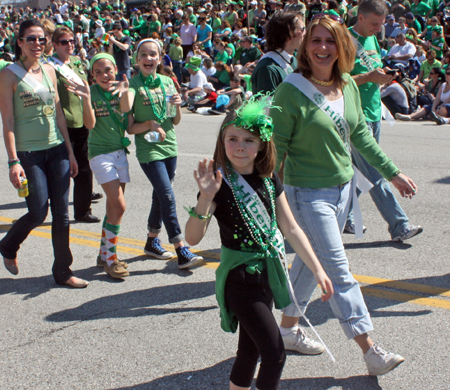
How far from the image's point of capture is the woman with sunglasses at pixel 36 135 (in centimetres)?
415

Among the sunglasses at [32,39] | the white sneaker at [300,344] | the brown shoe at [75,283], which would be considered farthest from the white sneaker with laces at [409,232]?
the sunglasses at [32,39]

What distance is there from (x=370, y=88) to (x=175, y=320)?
277 centimetres

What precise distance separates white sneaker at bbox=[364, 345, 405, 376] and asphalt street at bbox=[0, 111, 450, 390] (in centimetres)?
9

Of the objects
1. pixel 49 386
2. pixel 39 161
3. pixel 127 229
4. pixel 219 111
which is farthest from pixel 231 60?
pixel 49 386

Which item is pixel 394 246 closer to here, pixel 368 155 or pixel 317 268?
pixel 368 155

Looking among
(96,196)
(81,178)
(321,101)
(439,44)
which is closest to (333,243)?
(321,101)

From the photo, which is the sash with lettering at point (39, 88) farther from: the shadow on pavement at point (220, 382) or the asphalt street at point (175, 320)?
the shadow on pavement at point (220, 382)

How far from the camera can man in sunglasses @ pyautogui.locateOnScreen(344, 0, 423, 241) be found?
479cm

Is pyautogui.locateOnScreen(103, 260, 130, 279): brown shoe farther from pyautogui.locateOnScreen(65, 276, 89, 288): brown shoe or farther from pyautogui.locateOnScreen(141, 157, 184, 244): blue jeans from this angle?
pyautogui.locateOnScreen(141, 157, 184, 244): blue jeans

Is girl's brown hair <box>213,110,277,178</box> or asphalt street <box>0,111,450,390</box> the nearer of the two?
girl's brown hair <box>213,110,277,178</box>

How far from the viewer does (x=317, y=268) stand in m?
2.71

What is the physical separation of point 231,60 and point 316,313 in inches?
634

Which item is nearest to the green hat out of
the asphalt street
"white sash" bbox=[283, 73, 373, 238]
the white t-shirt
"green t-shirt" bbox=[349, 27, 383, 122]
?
the white t-shirt

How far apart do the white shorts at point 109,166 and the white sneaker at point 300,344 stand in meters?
2.08
